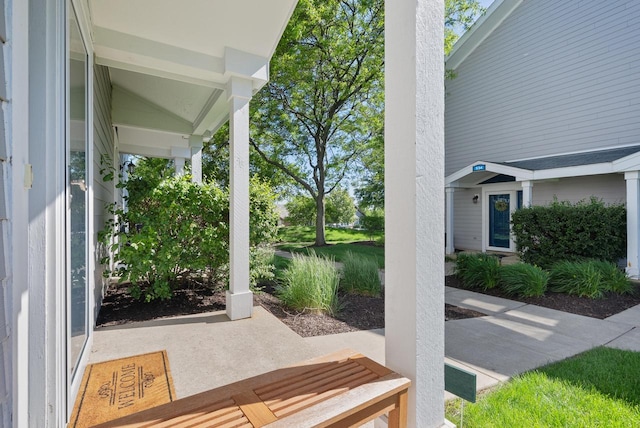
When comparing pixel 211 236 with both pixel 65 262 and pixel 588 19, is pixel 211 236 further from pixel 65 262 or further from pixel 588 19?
pixel 588 19

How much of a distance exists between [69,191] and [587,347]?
428 centimetres

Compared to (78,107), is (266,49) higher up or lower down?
higher up

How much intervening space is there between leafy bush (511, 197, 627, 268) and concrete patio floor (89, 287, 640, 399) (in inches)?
99.6

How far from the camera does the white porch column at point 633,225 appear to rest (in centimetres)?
595

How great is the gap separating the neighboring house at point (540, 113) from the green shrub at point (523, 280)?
2.66 metres

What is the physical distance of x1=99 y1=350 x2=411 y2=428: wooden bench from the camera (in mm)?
1111

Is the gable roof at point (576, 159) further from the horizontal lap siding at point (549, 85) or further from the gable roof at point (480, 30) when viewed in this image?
the gable roof at point (480, 30)

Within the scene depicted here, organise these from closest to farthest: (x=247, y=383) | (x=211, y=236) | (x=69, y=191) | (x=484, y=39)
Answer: (x=247, y=383)
(x=69, y=191)
(x=211, y=236)
(x=484, y=39)

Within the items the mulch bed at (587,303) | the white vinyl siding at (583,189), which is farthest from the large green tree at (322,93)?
the mulch bed at (587,303)

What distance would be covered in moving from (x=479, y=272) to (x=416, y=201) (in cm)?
476

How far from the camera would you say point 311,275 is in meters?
4.12

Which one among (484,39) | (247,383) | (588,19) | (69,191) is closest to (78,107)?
(69,191)

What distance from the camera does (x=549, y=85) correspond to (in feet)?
27.5

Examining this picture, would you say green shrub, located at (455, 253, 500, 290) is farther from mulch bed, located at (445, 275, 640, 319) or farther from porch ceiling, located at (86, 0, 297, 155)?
porch ceiling, located at (86, 0, 297, 155)
